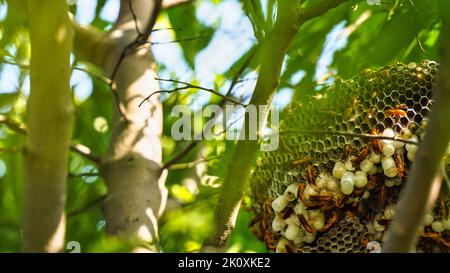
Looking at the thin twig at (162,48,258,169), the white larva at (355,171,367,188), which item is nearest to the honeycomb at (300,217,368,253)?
the white larva at (355,171,367,188)

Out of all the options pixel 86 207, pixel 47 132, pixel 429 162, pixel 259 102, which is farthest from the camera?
pixel 86 207

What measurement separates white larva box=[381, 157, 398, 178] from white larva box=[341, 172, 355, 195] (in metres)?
0.08

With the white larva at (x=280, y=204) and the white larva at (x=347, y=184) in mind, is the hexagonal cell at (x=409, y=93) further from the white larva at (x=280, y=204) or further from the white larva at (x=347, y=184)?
the white larva at (x=280, y=204)

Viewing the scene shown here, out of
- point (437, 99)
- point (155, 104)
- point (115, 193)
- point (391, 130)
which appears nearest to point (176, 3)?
point (155, 104)

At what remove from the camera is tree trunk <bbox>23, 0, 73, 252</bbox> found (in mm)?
1409

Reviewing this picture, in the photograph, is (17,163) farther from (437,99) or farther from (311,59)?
(437,99)

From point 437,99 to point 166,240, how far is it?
137 cm

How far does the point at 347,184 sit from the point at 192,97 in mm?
1175

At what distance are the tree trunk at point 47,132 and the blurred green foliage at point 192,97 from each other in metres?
0.18

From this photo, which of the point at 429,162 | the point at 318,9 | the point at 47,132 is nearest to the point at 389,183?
the point at 318,9

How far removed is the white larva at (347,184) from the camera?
177 cm

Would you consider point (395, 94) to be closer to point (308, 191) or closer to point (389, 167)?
point (389, 167)

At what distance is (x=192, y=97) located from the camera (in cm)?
284
